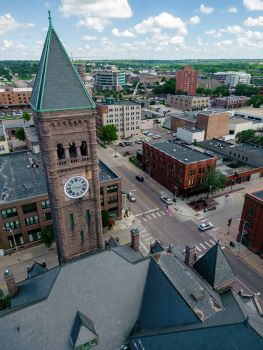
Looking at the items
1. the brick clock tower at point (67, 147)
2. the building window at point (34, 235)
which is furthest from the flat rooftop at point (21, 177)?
the brick clock tower at point (67, 147)

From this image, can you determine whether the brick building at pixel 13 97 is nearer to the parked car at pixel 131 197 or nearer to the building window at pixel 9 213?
the parked car at pixel 131 197

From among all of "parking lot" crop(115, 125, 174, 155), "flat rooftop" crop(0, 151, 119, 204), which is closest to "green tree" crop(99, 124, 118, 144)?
"parking lot" crop(115, 125, 174, 155)

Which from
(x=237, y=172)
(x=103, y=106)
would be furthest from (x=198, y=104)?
(x=237, y=172)

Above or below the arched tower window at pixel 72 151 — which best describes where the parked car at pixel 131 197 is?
below

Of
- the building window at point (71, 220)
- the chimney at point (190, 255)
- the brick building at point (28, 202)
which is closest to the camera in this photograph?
the building window at point (71, 220)

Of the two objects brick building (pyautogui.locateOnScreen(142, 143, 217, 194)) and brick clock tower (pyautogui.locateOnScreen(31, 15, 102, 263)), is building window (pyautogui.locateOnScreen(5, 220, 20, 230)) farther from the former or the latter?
brick building (pyautogui.locateOnScreen(142, 143, 217, 194))

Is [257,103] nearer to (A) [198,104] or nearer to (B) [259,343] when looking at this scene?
(A) [198,104]

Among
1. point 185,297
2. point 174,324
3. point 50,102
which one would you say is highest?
point 50,102
